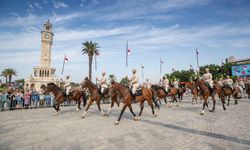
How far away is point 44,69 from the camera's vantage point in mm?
80250

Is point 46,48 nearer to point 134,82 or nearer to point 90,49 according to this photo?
point 90,49

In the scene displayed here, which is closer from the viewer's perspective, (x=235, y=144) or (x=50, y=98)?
(x=235, y=144)

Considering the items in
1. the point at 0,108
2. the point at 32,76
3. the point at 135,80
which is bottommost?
the point at 0,108

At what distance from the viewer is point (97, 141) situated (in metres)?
5.72

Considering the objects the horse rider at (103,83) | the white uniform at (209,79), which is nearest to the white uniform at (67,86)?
the horse rider at (103,83)

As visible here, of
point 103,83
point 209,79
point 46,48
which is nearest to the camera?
point 209,79

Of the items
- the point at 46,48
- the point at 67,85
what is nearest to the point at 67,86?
the point at 67,85

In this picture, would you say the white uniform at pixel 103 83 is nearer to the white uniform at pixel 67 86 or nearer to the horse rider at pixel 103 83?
the horse rider at pixel 103 83

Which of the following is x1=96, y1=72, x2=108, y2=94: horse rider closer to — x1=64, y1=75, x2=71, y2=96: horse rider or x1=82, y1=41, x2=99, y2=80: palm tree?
x1=64, y1=75, x2=71, y2=96: horse rider

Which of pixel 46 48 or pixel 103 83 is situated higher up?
pixel 46 48

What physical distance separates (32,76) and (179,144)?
94.3 meters

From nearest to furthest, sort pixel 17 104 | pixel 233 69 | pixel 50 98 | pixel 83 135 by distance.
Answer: pixel 83 135 < pixel 17 104 < pixel 50 98 < pixel 233 69

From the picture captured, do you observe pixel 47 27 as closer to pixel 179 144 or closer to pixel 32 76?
pixel 32 76

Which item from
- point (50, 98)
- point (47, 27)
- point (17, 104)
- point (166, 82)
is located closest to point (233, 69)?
point (166, 82)
